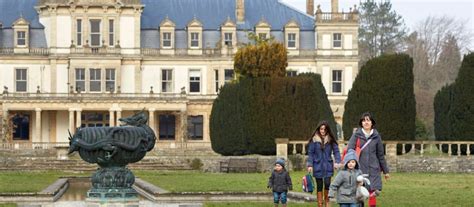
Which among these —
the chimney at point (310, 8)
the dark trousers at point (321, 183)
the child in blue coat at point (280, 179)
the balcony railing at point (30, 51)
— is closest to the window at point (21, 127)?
the balcony railing at point (30, 51)

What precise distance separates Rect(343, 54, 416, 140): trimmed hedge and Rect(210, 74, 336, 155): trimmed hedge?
2138mm

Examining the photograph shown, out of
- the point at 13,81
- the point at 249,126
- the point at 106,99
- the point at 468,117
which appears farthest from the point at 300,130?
the point at 13,81

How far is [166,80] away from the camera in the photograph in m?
72.1

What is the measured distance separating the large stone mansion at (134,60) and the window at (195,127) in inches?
2.2

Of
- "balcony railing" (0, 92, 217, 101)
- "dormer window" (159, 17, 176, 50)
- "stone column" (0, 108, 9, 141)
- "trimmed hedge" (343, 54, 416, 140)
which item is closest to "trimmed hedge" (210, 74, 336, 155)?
"trimmed hedge" (343, 54, 416, 140)

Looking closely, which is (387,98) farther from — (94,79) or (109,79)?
(94,79)

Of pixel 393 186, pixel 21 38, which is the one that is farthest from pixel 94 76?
pixel 393 186

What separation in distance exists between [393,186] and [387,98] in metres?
15.1

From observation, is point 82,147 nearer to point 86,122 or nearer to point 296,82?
point 296,82

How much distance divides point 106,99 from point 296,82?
18.2 metres

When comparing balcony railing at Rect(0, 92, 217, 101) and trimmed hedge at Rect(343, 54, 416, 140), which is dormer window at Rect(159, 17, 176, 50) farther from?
trimmed hedge at Rect(343, 54, 416, 140)

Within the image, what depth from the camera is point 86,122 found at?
70.4 metres

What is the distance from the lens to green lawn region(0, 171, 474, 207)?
2688 cm

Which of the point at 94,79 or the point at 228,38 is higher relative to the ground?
the point at 228,38
